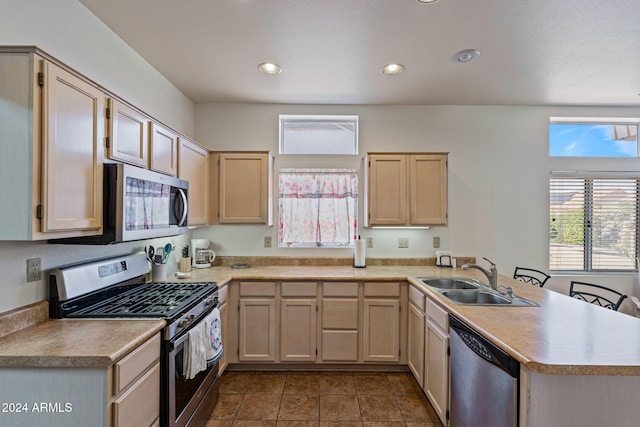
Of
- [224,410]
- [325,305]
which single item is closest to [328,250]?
→ [325,305]

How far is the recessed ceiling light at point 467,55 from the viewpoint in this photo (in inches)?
83.9

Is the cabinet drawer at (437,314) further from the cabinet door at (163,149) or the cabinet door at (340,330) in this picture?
the cabinet door at (163,149)

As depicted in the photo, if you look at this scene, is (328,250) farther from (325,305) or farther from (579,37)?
(579,37)

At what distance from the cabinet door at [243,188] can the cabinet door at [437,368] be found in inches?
70.0

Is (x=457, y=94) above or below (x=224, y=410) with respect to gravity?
above

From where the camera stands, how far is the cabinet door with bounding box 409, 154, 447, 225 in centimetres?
287

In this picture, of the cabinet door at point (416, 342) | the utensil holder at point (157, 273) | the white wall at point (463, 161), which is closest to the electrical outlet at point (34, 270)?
the utensil holder at point (157, 273)

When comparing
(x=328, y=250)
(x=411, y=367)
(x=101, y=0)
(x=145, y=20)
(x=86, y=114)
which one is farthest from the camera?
(x=328, y=250)

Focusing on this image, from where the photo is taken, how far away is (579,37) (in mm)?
1953

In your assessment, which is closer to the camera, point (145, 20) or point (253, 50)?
point (145, 20)

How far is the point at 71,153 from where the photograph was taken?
131 cm

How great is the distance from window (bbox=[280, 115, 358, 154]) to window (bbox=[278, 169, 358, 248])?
0.26 metres

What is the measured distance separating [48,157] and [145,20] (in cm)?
118

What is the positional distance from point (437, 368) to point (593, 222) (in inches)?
107
